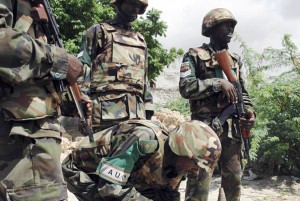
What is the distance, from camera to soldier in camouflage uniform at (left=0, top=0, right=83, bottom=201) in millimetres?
1861

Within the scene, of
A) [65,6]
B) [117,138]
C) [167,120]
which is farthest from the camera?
[65,6]

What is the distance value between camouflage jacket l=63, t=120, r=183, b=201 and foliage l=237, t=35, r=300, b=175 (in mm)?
3667

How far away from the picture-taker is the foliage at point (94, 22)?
44.1 ft

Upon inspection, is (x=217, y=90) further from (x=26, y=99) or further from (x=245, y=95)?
(x=26, y=99)

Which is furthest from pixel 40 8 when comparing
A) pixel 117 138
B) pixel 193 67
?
pixel 193 67

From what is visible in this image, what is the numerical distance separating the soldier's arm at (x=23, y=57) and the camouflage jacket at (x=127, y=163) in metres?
0.78

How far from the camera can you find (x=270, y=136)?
261 inches

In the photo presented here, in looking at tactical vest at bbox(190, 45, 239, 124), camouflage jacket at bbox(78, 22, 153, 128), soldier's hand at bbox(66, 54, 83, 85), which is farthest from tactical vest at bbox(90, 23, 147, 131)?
soldier's hand at bbox(66, 54, 83, 85)

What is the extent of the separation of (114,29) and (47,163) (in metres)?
1.83

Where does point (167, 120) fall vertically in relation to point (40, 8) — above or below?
below

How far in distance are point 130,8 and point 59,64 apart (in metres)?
1.73

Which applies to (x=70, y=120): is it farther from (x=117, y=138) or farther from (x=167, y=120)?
(x=117, y=138)

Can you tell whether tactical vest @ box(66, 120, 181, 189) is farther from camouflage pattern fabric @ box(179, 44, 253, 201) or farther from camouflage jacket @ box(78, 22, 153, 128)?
camouflage pattern fabric @ box(179, 44, 253, 201)

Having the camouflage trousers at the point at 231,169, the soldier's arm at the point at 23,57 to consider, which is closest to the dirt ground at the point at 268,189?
the camouflage trousers at the point at 231,169
